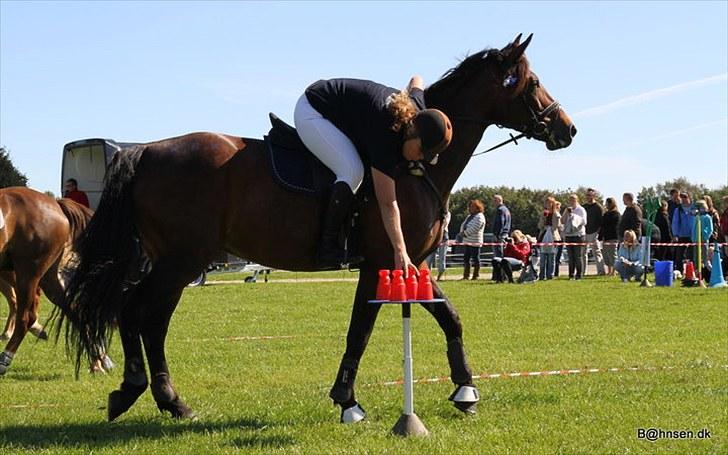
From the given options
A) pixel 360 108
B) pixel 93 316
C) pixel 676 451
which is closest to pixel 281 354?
pixel 93 316

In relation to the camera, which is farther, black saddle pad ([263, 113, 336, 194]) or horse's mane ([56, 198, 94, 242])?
horse's mane ([56, 198, 94, 242])

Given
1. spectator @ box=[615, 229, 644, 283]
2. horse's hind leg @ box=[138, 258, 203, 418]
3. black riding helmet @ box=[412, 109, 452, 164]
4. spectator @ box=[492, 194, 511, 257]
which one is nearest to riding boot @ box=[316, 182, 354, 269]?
black riding helmet @ box=[412, 109, 452, 164]

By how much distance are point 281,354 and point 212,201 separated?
472cm

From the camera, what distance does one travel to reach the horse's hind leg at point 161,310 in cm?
662

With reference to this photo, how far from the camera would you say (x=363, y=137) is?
6441 millimetres

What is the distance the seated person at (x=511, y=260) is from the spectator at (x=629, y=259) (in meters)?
2.35

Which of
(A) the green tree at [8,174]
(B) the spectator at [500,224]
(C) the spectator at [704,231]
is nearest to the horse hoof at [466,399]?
(C) the spectator at [704,231]

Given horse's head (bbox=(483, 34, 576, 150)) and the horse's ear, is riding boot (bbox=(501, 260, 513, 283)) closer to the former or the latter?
horse's head (bbox=(483, 34, 576, 150))

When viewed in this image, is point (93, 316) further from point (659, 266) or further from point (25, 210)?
point (659, 266)

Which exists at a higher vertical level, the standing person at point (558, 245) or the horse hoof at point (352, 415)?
the standing person at point (558, 245)

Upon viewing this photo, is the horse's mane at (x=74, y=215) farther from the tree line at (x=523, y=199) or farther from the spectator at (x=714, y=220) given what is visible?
the tree line at (x=523, y=199)

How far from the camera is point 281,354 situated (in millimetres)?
11039

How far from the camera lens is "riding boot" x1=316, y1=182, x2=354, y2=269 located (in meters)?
6.39

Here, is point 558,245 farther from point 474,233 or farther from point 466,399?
point 466,399
